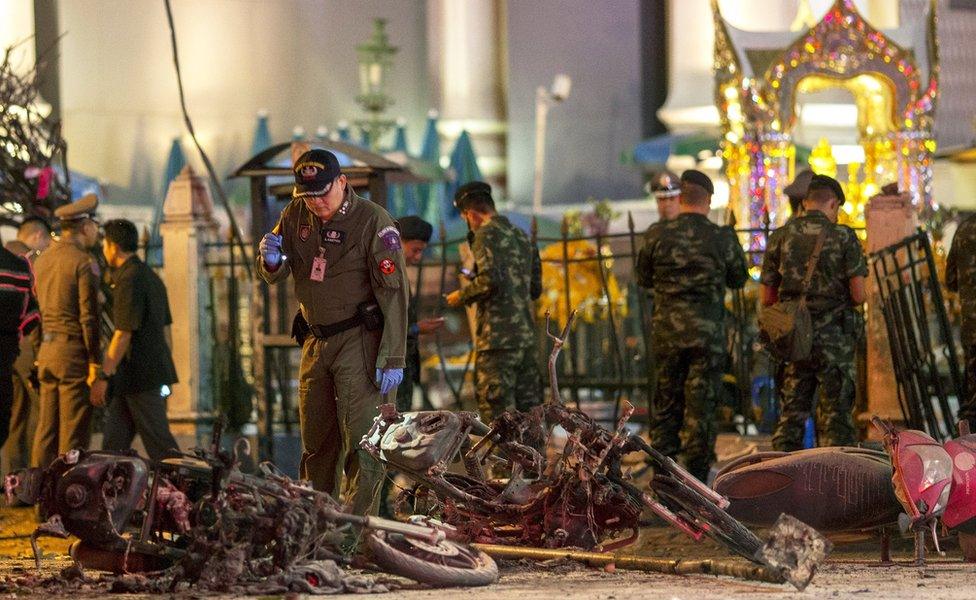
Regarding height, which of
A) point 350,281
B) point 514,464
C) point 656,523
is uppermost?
point 350,281

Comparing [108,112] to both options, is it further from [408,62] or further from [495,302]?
[495,302]

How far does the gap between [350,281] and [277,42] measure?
70.7 feet

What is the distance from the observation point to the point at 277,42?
94.9 feet

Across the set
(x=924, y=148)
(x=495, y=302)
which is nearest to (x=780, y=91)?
(x=924, y=148)

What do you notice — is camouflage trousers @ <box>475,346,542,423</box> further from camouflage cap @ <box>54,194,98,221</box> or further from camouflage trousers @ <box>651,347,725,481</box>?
camouflage cap @ <box>54,194,98,221</box>

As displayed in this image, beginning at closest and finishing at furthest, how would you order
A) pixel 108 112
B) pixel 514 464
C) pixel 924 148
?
pixel 514 464 → pixel 924 148 → pixel 108 112

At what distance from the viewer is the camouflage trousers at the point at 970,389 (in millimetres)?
9320

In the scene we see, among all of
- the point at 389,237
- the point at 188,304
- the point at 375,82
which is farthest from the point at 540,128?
the point at 389,237

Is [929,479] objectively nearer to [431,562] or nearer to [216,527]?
[431,562]

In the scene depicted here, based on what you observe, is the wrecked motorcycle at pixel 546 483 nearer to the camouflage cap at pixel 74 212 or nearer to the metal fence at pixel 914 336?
the metal fence at pixel 914 336

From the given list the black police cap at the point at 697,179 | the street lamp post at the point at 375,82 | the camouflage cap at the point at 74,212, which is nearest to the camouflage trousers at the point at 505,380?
the black police cap at the point at 697,179

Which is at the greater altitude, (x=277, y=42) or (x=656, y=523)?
(x=277, y=42)

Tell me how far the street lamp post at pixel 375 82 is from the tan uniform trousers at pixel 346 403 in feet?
60.9

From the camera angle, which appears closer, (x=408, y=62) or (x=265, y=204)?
(x=265, y=204)
